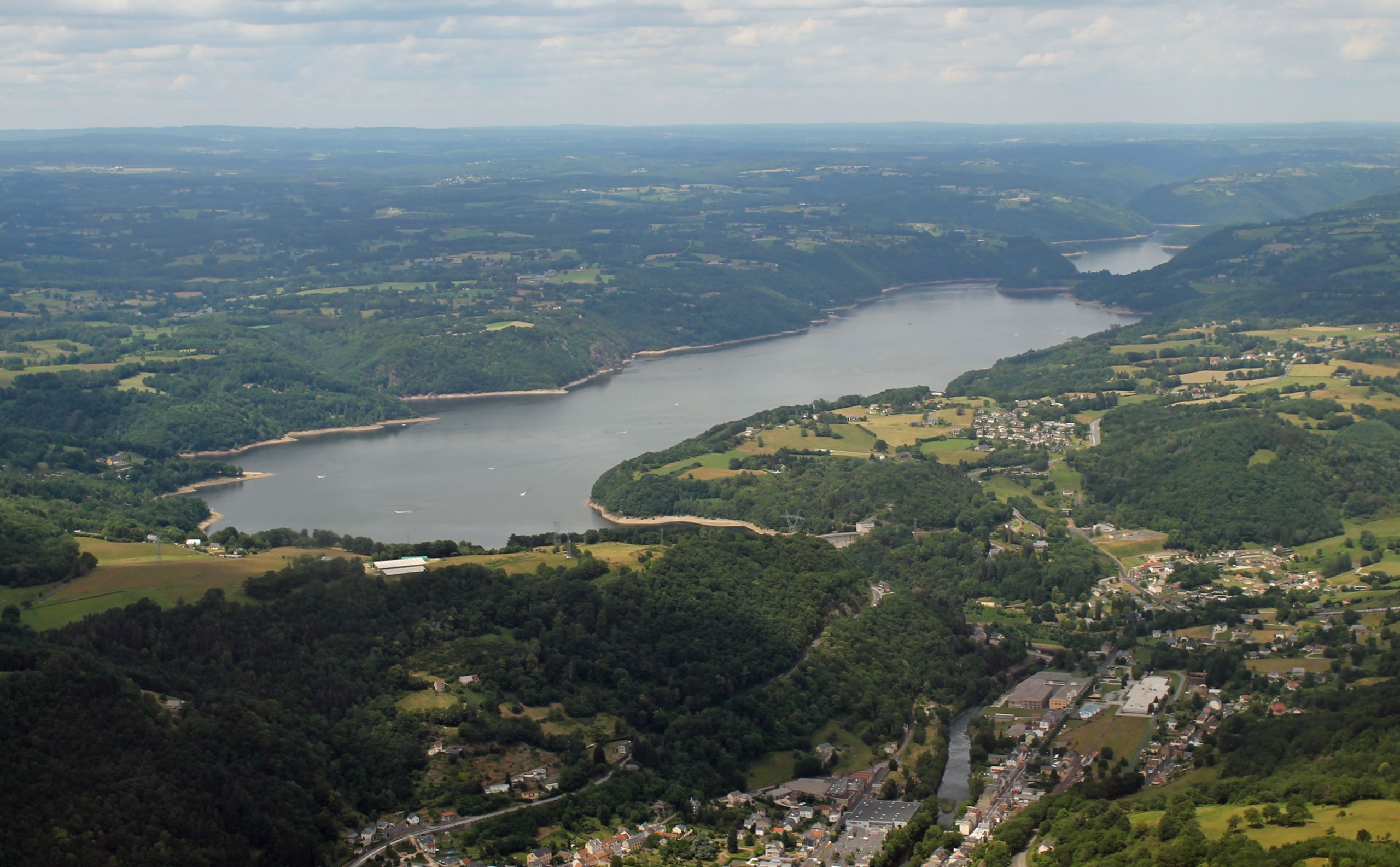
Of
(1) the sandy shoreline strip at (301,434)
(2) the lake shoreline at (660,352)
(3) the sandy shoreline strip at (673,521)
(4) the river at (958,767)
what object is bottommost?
(2) the lake shoreline at (660,352)

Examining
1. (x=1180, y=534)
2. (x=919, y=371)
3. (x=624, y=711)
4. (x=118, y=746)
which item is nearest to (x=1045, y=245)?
(x=919, y=371)

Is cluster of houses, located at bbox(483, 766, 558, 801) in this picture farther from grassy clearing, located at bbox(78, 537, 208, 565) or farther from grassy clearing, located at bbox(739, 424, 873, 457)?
grassy clearing, located at bbox(739, 424, 873, 457)

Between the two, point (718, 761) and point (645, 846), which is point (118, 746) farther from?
point (718, 761)

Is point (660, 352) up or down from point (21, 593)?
down

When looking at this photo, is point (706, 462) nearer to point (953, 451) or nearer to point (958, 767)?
point (953, 451)

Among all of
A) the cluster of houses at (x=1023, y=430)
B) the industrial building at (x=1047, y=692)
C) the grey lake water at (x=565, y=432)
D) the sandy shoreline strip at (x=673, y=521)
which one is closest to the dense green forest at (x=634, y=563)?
the sandy shoreline strip at (x=673, y=521)

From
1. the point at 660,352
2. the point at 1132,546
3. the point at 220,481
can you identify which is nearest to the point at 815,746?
the point at 1132,546

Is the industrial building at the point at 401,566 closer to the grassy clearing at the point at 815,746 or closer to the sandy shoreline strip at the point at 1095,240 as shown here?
the grassy clearing at the point at 815,746
